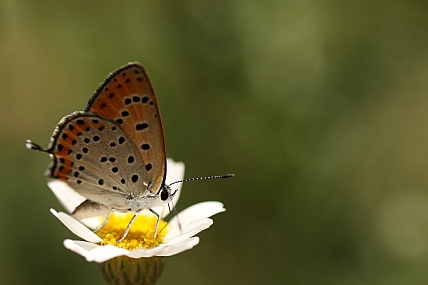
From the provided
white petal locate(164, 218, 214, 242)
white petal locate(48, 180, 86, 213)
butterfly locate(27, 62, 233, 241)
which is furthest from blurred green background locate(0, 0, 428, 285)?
butterfly locate(27, 62, 233, 241)

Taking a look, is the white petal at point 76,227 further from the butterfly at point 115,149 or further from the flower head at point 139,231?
the butterfly at point 115,149

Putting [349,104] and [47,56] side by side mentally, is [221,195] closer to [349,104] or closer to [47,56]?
[349,104]

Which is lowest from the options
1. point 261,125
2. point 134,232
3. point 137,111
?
point 134,232

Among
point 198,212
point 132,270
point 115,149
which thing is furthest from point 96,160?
point 198,212

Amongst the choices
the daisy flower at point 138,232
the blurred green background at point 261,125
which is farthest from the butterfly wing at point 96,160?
the blurred green background at point 261,125

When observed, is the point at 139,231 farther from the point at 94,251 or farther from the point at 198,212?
the point at 94,251
